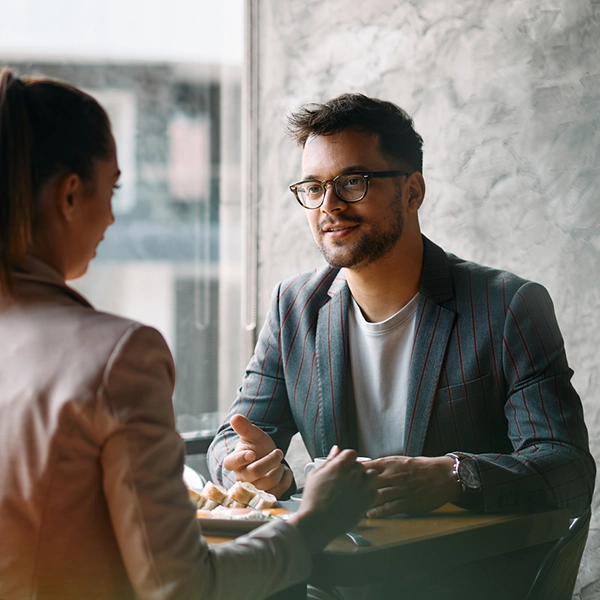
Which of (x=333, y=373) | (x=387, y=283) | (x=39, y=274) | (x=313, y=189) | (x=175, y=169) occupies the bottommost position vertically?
(x=333, y=373)

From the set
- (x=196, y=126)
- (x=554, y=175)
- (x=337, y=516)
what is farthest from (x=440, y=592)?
(x=196, y=126)

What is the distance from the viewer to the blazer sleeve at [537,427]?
1397 mm

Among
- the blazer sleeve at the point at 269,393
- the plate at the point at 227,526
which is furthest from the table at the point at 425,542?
the blazer sleeve at the point at 269,393

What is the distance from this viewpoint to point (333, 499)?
1.07 metres

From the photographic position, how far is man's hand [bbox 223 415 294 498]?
1510mm

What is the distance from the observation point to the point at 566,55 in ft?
6.88

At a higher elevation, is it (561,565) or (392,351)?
(392,351)

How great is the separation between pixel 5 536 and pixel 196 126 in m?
2.72

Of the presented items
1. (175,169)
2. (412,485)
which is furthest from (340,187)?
(175,169)

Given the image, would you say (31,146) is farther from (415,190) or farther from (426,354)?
(415,190)

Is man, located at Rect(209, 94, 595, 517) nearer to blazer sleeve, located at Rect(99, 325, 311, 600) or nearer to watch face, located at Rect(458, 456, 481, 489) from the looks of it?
watch face, located at Rect(458, 456, 481, 489)

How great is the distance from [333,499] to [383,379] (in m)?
0.82

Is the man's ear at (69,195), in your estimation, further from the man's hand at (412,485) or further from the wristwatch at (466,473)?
the wristwatch at (466,473)

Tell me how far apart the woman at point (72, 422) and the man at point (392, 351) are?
658mm
